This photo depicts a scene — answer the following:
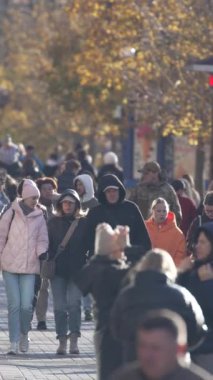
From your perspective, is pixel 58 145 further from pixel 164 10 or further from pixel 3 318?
Result: pixel 3 318

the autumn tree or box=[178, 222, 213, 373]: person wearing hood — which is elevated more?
the autumn tree

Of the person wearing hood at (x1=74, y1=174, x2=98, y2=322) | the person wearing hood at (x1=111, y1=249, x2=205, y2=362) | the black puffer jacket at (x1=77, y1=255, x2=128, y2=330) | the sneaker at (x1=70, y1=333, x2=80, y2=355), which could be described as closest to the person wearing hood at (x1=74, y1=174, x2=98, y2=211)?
the person wearing hood at (x1=74, y1=174, x2=98, y2=322)

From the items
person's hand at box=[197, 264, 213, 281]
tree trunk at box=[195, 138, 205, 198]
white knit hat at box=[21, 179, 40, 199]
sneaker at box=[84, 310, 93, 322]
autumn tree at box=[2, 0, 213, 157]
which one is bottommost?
sneaker at box=[84, 310, 93, 322]

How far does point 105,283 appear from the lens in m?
9.23

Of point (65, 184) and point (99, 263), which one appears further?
point (65, 184)

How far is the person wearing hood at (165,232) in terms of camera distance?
577 inches

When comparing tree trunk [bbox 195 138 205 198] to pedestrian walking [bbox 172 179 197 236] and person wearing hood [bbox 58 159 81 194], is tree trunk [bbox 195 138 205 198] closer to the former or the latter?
person wearing hood [bbox 58 159 81 194]

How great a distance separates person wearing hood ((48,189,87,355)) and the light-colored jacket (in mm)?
252

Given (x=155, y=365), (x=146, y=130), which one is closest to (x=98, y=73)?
(x=146, y=130)

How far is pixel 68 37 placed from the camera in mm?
43531

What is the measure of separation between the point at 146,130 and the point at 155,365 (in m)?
31.5

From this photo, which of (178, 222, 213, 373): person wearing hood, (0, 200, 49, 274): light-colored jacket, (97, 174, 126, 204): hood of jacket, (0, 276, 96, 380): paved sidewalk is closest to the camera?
(178, 222, 213, 373): person wearing hood

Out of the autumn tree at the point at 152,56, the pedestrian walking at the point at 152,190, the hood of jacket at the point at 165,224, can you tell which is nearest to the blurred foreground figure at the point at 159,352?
the hood of jacket at the point at 165,224

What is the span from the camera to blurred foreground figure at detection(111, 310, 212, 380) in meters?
5.96
